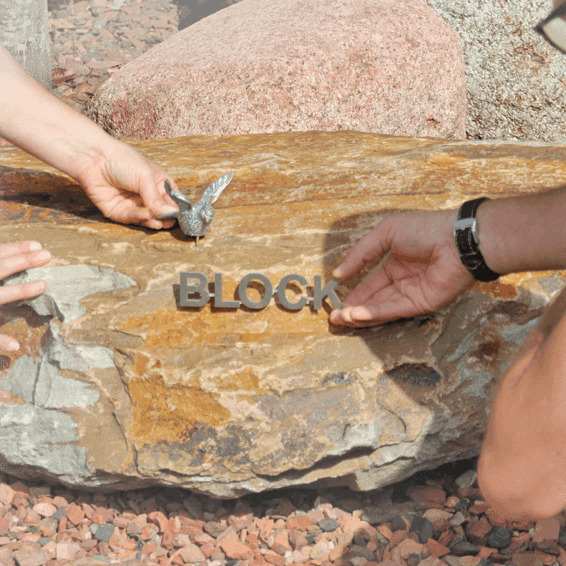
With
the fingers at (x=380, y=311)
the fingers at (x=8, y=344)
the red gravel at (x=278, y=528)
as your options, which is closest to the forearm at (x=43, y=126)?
the fingers at (x=8, y=344)

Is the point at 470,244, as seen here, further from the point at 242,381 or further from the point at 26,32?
the point at 26,32

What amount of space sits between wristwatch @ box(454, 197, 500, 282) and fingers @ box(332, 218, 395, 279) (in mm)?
241

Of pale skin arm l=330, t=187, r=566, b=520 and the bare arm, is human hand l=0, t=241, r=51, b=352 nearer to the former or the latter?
the bare arm

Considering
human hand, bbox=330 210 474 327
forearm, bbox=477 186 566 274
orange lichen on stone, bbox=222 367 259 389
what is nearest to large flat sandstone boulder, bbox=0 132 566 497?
orange lichen on stone, bbox=222 367 259 389

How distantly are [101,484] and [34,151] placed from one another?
1309 millimetres

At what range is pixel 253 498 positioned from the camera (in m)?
2.39

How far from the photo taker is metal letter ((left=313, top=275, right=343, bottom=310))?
2068 mm

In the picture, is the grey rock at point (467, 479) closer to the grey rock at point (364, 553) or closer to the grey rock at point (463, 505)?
the grey rock at point (463, 505)

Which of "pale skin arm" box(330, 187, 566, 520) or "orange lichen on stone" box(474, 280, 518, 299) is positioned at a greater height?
"pale skin arm" box(330, 187, 566, 520)

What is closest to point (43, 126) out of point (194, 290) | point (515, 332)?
point (194, 290)

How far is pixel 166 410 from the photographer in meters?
1.98

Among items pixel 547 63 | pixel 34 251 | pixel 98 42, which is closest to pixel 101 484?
pixel 34 251

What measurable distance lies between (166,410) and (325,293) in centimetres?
65

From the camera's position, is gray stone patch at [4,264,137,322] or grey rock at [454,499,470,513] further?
grey rock at [454,499,470,513]
